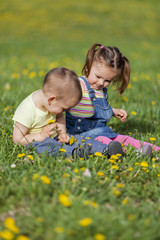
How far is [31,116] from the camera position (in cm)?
275

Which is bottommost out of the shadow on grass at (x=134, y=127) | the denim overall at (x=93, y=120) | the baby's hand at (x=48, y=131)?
the shadow on grass at (x=134, y=127)

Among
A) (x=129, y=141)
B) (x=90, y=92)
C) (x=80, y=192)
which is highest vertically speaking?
(x=90, y=92)

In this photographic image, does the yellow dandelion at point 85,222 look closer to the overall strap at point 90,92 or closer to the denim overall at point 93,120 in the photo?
the denim overall at point 93,120

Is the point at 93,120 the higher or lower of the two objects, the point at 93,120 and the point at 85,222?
the lower

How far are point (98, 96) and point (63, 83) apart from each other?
0.88 m

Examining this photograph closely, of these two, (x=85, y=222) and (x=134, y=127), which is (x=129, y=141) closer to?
(x=134, y=127)

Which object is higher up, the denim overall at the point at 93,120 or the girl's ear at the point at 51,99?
the girl's ear at the point at 51,99

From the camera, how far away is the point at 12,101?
432 cm

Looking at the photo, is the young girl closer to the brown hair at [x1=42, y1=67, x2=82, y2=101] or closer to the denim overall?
the denim overall

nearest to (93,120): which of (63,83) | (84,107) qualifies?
(84,107)

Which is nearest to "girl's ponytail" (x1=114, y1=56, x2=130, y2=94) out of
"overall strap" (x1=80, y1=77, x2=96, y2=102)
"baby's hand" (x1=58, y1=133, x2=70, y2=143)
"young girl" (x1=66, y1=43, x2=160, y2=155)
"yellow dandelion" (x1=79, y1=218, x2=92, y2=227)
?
"young girl" (x1=66, y1=43, x2=160, y2=155)

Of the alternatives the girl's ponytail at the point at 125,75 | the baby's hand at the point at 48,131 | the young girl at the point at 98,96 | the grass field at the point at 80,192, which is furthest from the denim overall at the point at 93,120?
the baby's hand at the point at 48,131

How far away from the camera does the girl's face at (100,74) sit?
310 centimetres

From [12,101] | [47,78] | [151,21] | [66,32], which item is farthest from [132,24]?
[47,78]
